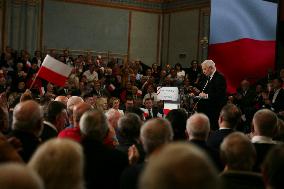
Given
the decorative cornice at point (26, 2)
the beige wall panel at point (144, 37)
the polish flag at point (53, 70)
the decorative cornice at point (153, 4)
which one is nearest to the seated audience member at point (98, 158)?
the polish flag at point (53, 70)

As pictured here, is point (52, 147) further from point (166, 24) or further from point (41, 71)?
point (166, 24)

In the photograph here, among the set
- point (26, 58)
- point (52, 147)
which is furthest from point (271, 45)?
point (52, 147)

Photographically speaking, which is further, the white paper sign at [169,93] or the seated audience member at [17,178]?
the white paper sign at [169,93]

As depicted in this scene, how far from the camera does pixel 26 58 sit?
1345cm

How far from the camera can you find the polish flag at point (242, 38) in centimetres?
951

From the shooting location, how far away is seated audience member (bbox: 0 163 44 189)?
128 centimetres

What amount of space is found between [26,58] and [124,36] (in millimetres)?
5526

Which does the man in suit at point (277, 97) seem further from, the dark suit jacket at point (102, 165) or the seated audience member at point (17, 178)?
the seated audience member at point (17, 178)

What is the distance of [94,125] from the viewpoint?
341 cm

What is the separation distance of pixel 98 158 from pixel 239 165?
992 millimetres

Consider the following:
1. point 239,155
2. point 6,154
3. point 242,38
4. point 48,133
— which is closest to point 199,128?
point 239,155

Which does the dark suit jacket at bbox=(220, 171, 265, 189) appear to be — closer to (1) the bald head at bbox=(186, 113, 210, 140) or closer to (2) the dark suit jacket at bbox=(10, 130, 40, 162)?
(1) the bald head at bbox=(186, 113, 210, 140)

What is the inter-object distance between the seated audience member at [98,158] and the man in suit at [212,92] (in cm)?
450

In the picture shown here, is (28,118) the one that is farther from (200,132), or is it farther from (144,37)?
(144,37)
